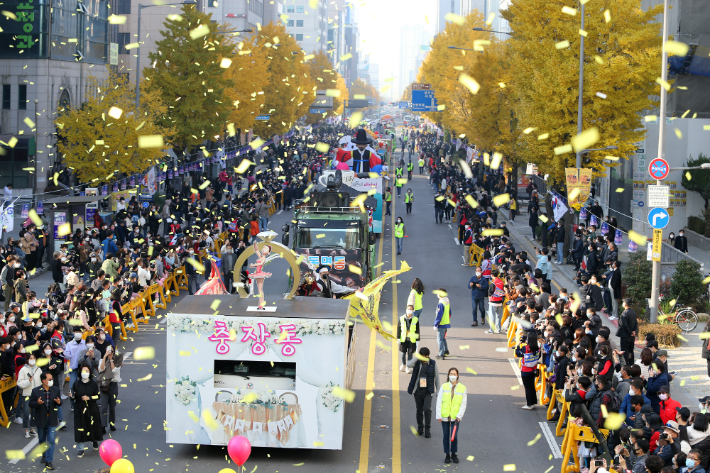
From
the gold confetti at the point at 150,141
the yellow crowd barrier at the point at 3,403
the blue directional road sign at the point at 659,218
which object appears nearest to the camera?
the yellow crowd barrier at the point at 3,403

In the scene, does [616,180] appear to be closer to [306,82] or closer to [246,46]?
[246,46]

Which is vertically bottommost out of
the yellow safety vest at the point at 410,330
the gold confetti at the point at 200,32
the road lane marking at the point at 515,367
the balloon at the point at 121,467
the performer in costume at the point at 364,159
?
the road lane marking at the point at 515,367

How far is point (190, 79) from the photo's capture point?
4756cm

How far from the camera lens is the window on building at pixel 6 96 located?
42.5m

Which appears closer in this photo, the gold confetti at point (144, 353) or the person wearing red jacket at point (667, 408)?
the person wearing red jacket at point (667, 408)

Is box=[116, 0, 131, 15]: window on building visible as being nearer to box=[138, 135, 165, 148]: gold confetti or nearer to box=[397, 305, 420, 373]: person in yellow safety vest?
box=[138, 135, 165, 148]: gold confetti

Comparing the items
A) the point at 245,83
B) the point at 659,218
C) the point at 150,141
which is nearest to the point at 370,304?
the point at 659,218

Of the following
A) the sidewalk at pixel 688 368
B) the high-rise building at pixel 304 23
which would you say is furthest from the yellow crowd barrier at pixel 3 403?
the high-rise building at pixel 304 23

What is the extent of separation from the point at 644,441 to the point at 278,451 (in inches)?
207

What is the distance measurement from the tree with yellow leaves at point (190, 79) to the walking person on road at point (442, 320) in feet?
104

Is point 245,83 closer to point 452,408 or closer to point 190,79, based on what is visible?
point 190,79

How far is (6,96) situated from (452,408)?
122ft

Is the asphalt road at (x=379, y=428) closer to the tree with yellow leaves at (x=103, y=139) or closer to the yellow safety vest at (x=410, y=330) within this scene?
the yellow safety vest at (x=410, y=330)

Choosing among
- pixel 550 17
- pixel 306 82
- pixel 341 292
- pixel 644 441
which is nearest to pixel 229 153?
pixel 306 82
